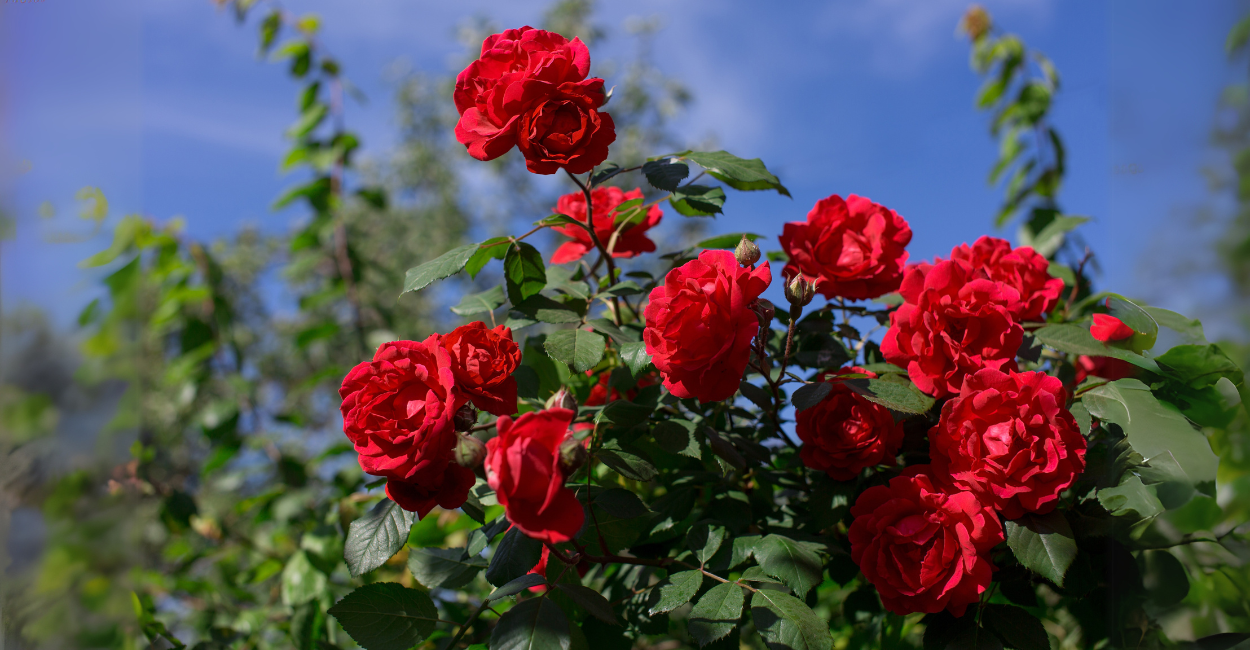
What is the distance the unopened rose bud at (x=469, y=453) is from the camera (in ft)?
1.67

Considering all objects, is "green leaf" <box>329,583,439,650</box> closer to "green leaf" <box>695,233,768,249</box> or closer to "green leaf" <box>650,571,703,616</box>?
"green leaf" <box>650,571,703,616</box>

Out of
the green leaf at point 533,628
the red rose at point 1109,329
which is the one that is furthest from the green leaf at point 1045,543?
the green leaf at point 533,628

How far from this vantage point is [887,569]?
0.58 m

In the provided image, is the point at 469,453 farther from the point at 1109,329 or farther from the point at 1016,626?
the point at 1109,329

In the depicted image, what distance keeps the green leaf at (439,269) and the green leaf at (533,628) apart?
0.93 feet

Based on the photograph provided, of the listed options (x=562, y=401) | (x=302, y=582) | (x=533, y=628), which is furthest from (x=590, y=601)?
(x=302, y=582)

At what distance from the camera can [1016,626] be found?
0.57 m

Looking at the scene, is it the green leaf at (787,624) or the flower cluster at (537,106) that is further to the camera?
the flower cluster at (537,106)

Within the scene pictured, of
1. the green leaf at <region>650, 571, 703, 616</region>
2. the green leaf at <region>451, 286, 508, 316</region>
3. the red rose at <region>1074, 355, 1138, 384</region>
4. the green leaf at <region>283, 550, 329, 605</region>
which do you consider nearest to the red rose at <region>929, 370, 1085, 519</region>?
the red rose at <region>1074, 355, 1138, 384</region>

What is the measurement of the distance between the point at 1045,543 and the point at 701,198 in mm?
399

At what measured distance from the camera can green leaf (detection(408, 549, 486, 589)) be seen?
0.67m

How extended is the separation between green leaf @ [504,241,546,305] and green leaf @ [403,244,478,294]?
4 centimetres

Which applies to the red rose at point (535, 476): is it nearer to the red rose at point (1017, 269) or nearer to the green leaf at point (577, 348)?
the green leaf at point (577, 348)

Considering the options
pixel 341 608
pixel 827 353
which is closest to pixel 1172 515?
pixel 827 353
